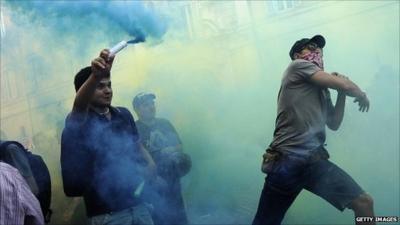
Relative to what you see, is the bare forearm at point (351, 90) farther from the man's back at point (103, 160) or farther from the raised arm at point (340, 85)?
the man's back at point (103, 160)

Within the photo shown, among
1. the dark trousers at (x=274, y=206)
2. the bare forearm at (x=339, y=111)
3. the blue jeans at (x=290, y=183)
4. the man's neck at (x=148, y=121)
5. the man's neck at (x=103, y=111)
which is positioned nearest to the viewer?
the man's neck at (x=103, y=111)

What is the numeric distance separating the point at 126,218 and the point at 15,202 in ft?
3.17

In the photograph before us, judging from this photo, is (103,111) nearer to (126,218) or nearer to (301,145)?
(126,218)

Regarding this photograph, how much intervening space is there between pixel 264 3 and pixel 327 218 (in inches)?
139

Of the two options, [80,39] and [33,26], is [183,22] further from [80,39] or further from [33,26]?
[33,26]

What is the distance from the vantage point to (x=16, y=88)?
20.2 feet

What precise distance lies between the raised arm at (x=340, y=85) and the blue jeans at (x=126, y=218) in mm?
1491

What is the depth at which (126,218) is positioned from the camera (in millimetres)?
2662

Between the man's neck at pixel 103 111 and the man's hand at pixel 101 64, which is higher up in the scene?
the man's hand at pixel 101 64

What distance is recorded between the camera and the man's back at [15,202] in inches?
69.1

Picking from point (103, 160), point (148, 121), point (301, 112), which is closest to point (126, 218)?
point (103, 160)

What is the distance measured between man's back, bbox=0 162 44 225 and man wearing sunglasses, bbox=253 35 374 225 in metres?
1.74

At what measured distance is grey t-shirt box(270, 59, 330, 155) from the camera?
122 inches

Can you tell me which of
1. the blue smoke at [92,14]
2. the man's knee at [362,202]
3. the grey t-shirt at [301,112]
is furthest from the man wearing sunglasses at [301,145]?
the blue smoke at [92,14]
